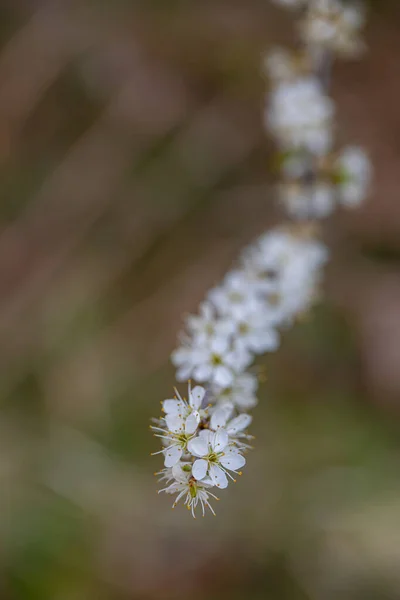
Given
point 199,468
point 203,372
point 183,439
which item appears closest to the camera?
point 199,468

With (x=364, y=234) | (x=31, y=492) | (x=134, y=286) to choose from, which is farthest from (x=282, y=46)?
(x=31, y=492)

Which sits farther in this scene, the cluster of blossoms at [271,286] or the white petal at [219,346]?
the white petal at [219,346]

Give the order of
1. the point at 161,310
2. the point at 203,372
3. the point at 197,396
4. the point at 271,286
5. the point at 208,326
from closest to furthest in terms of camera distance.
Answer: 1. the point at 197,396
2. the point at 203,372
3. the point at 208,326
4. the point at 271,286
5. the point at 161,310

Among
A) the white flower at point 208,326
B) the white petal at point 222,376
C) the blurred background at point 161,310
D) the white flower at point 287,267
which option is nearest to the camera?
the white petal at point 222,376

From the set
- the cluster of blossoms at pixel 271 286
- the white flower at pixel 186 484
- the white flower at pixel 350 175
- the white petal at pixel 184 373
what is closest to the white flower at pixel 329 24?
the cluster of blossoms at pixel 271 286

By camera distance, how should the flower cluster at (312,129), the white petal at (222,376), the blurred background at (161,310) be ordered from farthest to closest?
1. the blurred background at (161,310)
2. the flower cluster at (312,129)
3. the white petal at (222,376)

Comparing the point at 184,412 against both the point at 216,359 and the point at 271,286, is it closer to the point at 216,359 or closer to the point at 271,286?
A: the point at 216,359

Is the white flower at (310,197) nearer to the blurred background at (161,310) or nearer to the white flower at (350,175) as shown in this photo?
the white flower at (350,175)

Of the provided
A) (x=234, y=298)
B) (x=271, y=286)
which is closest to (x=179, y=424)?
(x=234, y=298)
